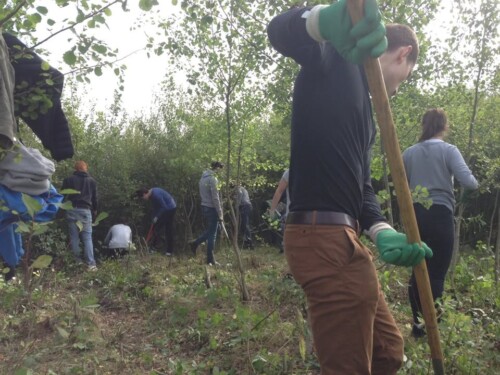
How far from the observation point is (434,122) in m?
4.36

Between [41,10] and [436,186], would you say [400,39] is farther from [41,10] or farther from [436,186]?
[436,186]

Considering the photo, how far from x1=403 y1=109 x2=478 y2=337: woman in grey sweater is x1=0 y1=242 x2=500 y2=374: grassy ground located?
0.27 meters

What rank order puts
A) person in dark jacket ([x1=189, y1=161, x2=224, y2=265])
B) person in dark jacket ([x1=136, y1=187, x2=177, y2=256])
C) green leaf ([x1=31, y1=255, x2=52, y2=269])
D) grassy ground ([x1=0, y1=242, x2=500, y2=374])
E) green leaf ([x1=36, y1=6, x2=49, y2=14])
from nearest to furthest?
green leaf ([x1=31, y1=255, x2=52, y2=269]), green leaf ([x1=36, y1=6, x2=49, y2=14]), grassy ground ([x1=0, y1=242, x2=500, y2=374]), person in dark jacket ([x1=189, y1=161, x2=224, y2=265]), person in dark jacket ([x1=136, y1=187, x2=177, y2=256])

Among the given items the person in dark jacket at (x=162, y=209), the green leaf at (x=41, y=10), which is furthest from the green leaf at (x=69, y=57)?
the person in dark jacket at (x=162, y=209)

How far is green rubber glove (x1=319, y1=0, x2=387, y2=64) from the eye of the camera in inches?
69.5

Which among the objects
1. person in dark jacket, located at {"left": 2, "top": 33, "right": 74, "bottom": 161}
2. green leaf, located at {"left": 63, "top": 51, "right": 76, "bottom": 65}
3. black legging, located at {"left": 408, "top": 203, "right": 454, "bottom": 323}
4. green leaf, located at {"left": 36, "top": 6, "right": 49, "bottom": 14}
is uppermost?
green leaf, located at {"left": 36, "top": 6, "right": 49, "bottom": 14}

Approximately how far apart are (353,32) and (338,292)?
910 mm

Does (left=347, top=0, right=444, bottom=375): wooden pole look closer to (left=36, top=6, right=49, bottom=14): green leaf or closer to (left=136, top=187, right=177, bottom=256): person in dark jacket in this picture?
(left=36, top=6, right=49, bottom=14): green leaf

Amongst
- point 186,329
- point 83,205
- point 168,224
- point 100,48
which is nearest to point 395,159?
point 100,48

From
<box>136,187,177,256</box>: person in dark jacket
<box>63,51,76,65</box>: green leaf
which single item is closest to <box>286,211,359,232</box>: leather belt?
<box>63,51,76,65</box>: green leaf

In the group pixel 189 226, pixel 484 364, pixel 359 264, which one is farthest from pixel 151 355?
pixel 189 226

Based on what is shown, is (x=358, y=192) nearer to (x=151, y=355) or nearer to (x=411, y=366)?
(x=411, y=366)

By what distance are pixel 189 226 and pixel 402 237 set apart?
34.9 ft

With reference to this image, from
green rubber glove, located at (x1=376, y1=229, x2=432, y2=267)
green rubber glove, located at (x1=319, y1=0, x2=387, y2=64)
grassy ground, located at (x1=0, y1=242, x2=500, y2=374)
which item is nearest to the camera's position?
green rubber glove, located at (x1=319, y1=0, x2=387, y2=64)
